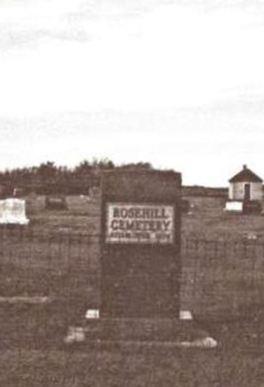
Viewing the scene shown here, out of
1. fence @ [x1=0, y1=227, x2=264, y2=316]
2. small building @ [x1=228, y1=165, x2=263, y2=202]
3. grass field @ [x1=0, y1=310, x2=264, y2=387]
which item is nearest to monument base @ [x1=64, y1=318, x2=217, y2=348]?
grass field @ [x1=0, y1=310, x2=264, y2=387]

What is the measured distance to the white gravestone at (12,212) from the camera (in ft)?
110

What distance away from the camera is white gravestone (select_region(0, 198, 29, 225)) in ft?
110

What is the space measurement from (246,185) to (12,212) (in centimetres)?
4152

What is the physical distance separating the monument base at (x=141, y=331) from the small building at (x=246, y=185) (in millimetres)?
61497

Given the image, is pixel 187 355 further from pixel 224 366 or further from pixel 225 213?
pixel 225 213

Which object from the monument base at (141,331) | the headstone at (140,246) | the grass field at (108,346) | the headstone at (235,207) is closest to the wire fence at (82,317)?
the grass field at (108,346)

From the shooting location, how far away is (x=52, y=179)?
250ft

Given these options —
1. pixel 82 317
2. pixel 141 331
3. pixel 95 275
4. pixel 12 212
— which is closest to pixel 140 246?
pixel 141 331

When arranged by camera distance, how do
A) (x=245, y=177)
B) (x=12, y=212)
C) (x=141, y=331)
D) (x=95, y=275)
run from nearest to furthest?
(x=141, y=331)
(x=95, y=275)
(x=12, y=212)
(x=245, y=177)

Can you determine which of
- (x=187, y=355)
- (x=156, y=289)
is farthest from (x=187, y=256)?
(x=187, y=355)

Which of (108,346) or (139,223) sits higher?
(139,223)

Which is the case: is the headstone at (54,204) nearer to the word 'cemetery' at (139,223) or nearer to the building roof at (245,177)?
the building roof at (245,177)

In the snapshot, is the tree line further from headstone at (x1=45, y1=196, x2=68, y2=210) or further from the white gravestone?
the white gravestone

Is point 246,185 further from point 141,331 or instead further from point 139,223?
point 141,331
